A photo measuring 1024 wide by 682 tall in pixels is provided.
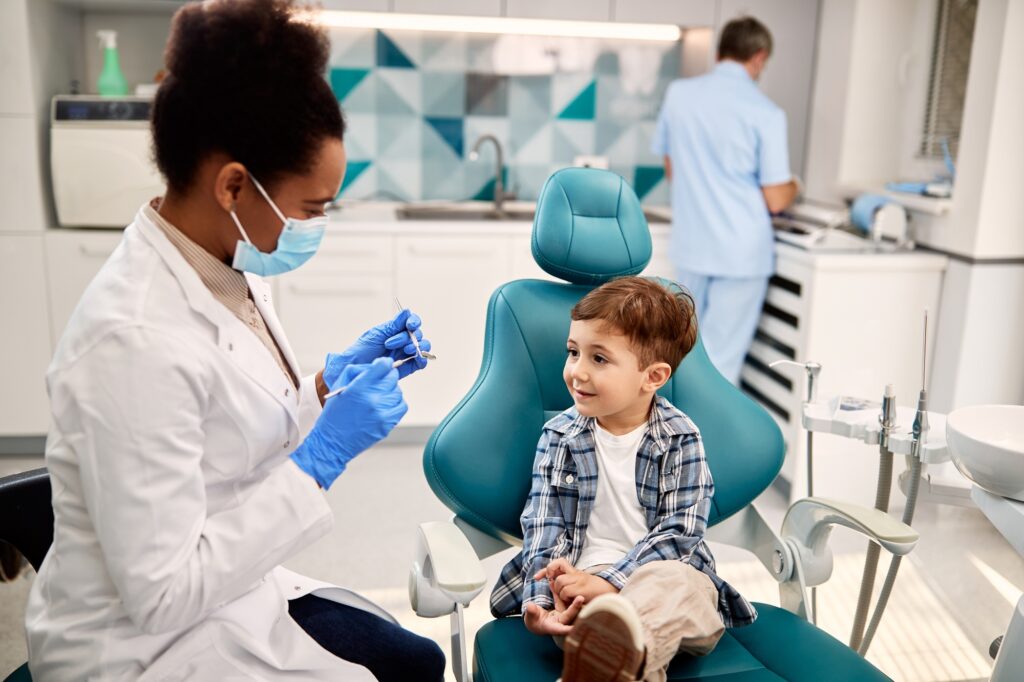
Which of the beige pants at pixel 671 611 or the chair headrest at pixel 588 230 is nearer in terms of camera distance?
the beige pants at pixel 671 611

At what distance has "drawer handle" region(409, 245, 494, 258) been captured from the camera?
3.53 meters

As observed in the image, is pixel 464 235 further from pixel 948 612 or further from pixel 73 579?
pixel 73 579

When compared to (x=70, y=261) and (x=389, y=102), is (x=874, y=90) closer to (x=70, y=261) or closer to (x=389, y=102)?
(x=389, y=102)

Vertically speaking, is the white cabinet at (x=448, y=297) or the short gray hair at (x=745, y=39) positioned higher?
the short gray hair at (x=745, y=39)

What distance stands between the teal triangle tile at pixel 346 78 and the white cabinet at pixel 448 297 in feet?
2.83

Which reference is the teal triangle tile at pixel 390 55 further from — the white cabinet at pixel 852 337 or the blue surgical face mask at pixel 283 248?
the blue surgical face mask at pixel 283 248

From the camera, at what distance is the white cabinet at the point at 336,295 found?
3.48 m

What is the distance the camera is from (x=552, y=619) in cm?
142

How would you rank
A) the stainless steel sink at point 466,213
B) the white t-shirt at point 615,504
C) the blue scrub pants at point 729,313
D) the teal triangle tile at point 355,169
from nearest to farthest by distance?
the white t-shirt at point 615,504
the blue scrub pants at point 729,313
the stainless steel sink at point 466,213
the teal triangle tile at point 355,169

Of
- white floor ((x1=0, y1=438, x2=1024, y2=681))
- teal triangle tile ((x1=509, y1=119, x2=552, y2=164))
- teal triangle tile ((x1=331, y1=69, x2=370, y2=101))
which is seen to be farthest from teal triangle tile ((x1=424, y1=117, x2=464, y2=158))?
white floor ((x1=0, y1=438, x2=1024, y2=681))

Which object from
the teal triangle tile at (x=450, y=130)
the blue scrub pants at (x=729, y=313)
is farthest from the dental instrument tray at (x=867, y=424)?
the teal triangle tile at (x=450, y=130)

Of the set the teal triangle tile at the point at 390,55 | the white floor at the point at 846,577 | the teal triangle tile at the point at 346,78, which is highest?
the teal triangle tile at the point at 390,55

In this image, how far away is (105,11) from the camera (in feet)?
12.2

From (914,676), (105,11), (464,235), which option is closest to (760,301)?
(464,235)
